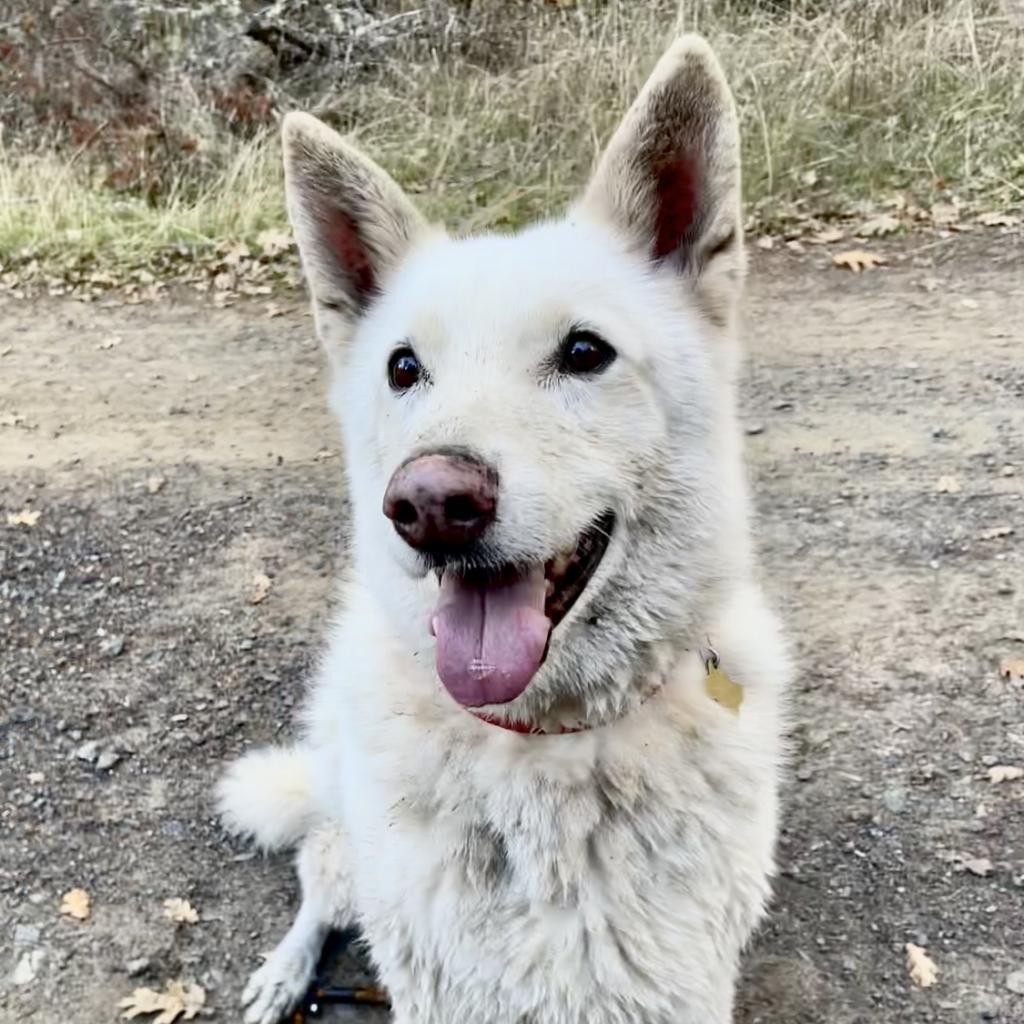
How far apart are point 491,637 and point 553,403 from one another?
1.46 feet

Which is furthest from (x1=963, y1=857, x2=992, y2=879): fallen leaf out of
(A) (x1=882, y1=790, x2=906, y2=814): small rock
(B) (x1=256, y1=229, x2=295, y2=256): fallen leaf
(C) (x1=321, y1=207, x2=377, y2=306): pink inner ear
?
(B) (x1=256, y1=229, x2=295, y2=256): fallen leaf

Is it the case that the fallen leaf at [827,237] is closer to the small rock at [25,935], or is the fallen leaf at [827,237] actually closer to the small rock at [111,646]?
the small rock at [111,646]

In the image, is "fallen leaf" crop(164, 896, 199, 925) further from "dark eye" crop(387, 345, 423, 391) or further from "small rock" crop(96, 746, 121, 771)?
"dark eye" crop(387, 345, 423, 391)

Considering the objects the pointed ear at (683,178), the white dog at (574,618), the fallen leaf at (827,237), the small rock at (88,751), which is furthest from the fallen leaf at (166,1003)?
the fallen leaf at (827,237)

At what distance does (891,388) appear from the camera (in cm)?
481

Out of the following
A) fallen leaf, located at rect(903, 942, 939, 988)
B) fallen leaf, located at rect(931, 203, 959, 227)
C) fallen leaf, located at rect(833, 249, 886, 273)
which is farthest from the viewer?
fallen leaf, located at rect(931, 203, 959, 227)

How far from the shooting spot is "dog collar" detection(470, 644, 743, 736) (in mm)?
2041

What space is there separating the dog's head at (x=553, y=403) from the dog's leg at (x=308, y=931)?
2.72ft

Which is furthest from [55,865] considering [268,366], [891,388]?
[891,388]

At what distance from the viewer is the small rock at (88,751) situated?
331cm

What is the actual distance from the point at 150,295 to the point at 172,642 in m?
3.48

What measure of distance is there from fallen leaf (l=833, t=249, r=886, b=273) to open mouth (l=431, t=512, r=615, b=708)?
15.2 feet

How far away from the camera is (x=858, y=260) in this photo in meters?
5.94

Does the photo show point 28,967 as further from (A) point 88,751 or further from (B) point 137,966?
(A) point 88,751
